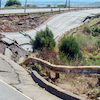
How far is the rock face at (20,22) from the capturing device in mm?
26575

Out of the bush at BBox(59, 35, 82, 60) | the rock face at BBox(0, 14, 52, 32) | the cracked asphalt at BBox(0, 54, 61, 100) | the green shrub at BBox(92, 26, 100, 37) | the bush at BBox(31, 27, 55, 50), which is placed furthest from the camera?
the rock face at BBox(0, 14, 52, 32)

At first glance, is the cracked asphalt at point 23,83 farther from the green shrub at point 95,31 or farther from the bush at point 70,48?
the green shrub at point 95,31

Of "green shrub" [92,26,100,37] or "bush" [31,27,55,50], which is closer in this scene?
"bush" [31,27,55,50]

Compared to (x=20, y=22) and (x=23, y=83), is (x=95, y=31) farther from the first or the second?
(x=23, y=83)

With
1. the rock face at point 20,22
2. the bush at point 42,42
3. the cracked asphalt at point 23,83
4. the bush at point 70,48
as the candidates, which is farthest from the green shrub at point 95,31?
the cracked asphalt at point 23,83

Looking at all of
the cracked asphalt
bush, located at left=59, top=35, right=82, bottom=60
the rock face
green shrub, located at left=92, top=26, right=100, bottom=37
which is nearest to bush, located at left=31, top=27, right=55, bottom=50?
bush, located at left=59, top=35, right=82, bottom=60

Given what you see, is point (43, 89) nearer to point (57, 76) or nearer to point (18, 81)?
point (18, 81)

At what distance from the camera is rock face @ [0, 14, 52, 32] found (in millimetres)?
26575

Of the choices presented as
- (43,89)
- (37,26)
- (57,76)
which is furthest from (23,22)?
(43,89)

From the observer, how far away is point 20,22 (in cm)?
2936

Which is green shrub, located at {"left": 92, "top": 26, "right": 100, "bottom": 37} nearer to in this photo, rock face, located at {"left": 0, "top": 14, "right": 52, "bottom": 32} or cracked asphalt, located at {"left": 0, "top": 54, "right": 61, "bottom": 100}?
rock face, located at {"left": 0, "top": 14, "right": 52, "bottom": 32}

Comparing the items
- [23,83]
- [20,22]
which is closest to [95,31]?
[20,22]

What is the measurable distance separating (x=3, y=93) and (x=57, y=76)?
3.53 m

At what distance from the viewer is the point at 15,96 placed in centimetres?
570
